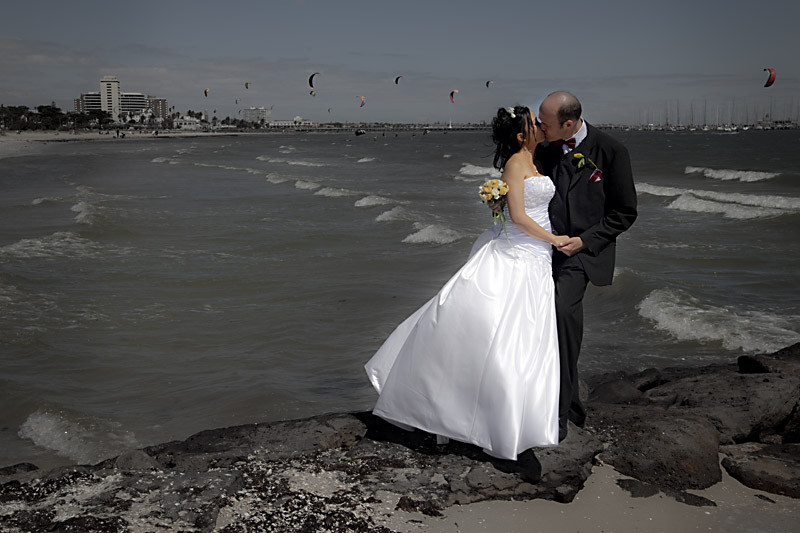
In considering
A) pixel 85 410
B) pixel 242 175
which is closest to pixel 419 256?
pixel 85 410

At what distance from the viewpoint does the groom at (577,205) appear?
13.6 ft

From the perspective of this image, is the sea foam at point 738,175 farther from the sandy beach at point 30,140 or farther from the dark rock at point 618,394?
the sandy beach at point 30,140

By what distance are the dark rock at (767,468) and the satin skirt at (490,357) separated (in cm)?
132

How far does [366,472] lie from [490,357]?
0.97m

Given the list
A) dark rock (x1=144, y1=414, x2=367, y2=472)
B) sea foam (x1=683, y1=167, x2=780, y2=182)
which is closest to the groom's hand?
dark rock (x1=144, y1=414, x2=367, y2=472)

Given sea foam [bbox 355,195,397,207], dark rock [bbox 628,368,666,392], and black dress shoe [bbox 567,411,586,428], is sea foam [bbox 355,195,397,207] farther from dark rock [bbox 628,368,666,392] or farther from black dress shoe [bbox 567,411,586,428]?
black dress shoe [bbox 567,411,586,428]

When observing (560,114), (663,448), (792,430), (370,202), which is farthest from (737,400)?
(370,202)

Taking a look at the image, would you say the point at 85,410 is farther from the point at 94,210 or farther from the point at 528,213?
the point at 94,210

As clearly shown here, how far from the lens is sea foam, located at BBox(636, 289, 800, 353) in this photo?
8.94 m

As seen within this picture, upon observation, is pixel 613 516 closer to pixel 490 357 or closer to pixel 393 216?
pixel 490 357

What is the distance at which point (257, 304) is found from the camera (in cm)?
1098

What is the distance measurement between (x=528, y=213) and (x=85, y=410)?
4.84 meters

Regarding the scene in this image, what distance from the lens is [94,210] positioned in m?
22.2

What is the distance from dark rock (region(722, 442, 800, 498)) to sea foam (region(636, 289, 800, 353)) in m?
4.22
